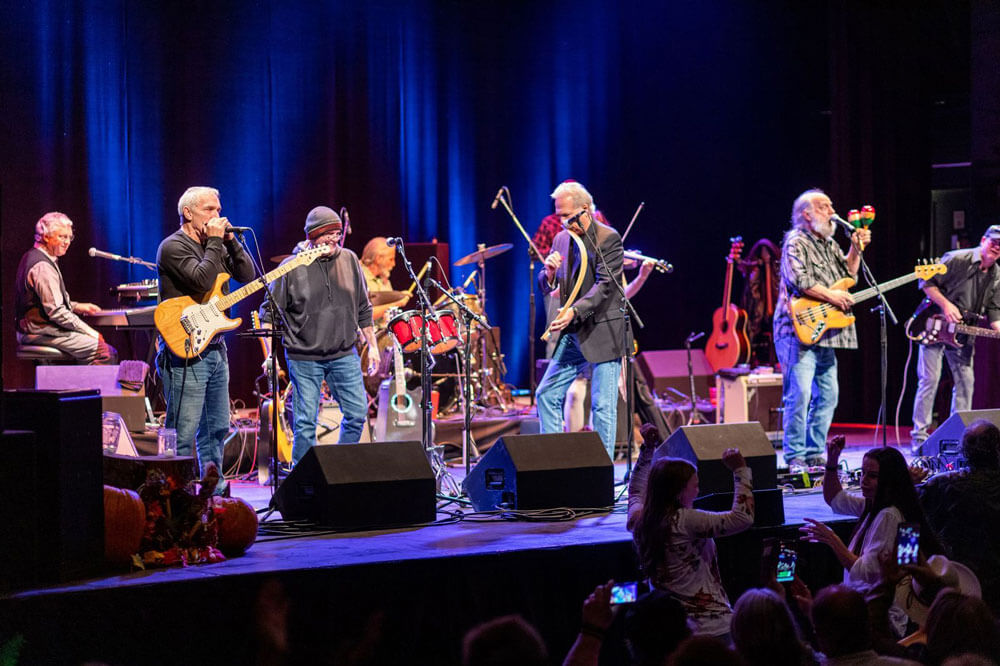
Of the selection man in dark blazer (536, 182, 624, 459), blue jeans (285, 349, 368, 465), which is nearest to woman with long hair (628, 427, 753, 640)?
man in dark blazer (536, 182, 624, 459)

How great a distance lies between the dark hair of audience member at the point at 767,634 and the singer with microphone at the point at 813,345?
4.81 m

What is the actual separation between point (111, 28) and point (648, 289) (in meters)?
6.96

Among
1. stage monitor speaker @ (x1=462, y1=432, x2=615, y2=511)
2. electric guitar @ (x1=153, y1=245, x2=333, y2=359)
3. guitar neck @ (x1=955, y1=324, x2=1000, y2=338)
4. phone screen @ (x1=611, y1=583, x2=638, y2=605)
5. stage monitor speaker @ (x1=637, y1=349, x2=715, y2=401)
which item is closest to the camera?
phone screen @ (x1=611, y1=583, x2=638, y2=605)

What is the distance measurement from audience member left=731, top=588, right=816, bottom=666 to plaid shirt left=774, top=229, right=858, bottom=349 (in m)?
4.94

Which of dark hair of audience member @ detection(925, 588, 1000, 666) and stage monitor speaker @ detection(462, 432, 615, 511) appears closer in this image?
dark hair of audience member @ detection(925, 588, 1000, 666)

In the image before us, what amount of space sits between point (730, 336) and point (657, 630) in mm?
8771

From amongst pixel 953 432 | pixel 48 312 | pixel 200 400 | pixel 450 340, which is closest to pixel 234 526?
pixel 200 400

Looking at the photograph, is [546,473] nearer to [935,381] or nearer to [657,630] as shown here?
[657,630]

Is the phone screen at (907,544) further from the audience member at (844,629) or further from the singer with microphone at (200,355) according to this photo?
the singer with microphone at (200,355)

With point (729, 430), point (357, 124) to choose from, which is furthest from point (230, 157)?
point (729, 430)

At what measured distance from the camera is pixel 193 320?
6.72 metres

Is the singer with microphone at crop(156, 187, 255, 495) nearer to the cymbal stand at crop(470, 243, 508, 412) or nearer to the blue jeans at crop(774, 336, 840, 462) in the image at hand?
the blue jeans at crop(774, 336, 840, 462)

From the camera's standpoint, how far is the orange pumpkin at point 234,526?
5.54 m

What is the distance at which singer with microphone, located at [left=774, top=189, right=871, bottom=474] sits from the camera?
26.9 feet
